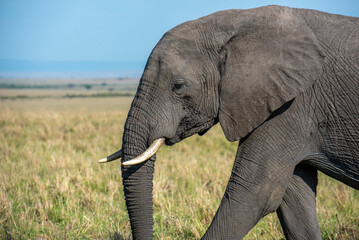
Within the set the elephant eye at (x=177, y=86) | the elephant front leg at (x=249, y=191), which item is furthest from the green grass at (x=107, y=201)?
the elephant eye at (x=177, y=86)

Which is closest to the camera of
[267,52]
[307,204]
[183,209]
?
[267,52]

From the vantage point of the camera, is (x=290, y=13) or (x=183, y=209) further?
(x=183, y=209)

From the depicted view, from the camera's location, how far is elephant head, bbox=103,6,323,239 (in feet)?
11.1

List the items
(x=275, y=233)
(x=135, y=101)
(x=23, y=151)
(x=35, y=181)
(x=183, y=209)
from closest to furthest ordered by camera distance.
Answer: (x=135, y=101), (x=275, y=233), (x=183, y=209), (x=35, y=181), (x=23, y=151)

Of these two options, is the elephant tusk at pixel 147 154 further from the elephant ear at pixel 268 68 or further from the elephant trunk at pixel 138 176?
the elephant ear at pixel 268 68

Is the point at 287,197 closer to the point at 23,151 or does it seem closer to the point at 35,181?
the point at 35,181

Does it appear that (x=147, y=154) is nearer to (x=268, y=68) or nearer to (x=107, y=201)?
(x=268, y=68)

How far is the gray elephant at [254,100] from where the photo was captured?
3391mm

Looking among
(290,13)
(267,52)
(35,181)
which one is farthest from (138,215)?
(35,181)

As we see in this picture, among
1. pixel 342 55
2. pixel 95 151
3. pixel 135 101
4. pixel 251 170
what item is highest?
pixel 342 55

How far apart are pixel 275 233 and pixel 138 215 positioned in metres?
2.10

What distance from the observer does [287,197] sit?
401cm

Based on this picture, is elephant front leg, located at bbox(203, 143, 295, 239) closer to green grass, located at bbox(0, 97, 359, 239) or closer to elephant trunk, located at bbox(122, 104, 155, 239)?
elephant trunk, located at bbox(122, 104, 155, 239)

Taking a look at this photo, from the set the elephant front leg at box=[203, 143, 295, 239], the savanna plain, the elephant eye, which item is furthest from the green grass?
the elephant eye
